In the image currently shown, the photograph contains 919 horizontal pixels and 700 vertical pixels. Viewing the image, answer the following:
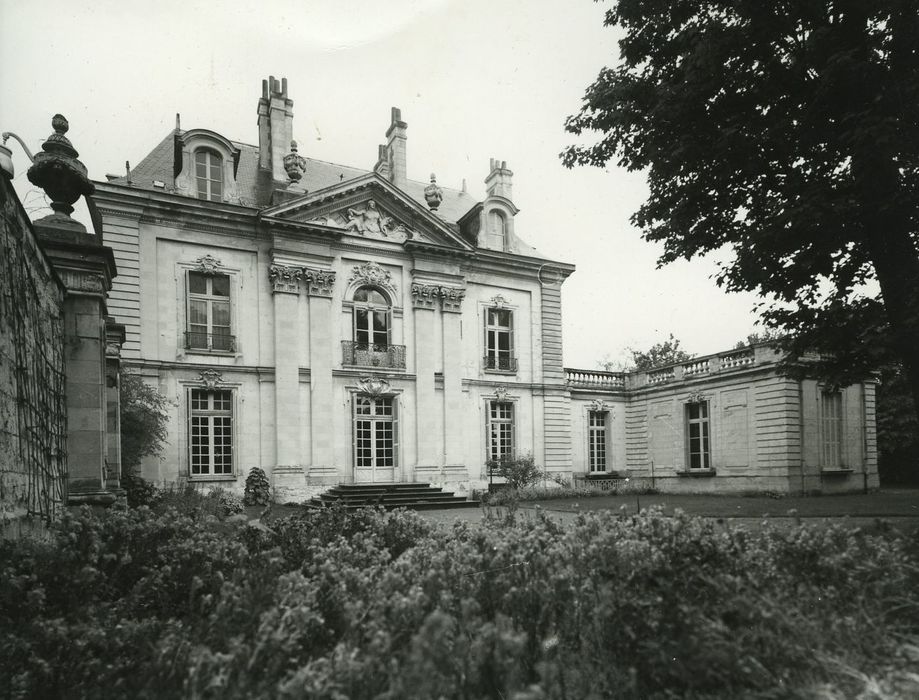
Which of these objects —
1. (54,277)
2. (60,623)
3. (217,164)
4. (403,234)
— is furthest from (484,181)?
(60,623)

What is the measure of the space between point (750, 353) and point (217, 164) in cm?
1771

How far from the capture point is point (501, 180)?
77.4 feet

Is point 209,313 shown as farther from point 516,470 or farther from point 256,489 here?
point 516,470

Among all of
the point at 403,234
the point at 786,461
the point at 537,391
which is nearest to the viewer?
the point at 786,461

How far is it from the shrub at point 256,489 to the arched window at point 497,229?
36.8ft

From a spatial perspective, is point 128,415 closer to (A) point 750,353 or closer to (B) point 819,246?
(B) point 819,246

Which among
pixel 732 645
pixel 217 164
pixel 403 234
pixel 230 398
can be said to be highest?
pixel 217 164

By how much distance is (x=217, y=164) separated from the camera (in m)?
18.5

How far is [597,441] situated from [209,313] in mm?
15084

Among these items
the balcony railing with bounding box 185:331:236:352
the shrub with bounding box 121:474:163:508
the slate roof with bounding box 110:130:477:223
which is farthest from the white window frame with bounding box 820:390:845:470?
the shrub with bounding box 121:474:163:508

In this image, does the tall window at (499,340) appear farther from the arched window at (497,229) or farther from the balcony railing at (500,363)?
the arched window at (497,229)

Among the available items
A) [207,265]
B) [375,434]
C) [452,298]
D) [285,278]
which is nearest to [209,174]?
[207,265]

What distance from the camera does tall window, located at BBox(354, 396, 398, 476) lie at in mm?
19328

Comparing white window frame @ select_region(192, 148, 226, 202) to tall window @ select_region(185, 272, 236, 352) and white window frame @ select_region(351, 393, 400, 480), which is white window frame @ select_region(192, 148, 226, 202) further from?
white window frame @ select_region(351, 393, 400, 480)
